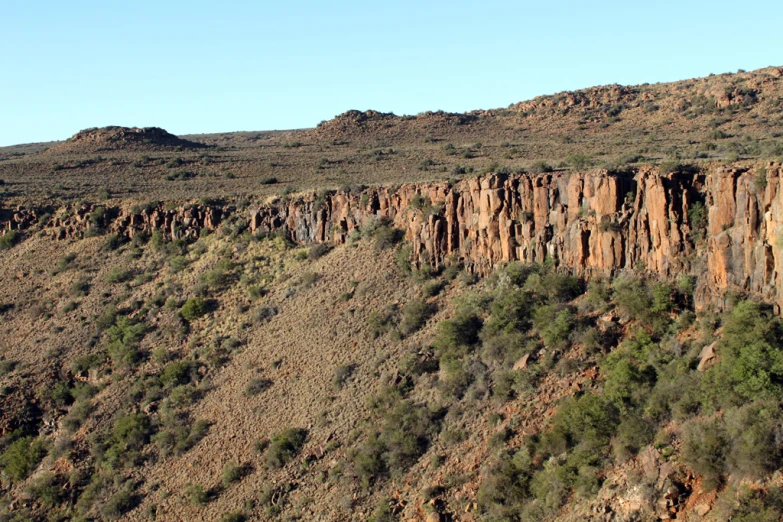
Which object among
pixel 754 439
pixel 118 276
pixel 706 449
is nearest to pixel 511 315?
pixel 706 449

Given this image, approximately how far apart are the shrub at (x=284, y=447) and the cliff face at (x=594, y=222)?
32.0 ft

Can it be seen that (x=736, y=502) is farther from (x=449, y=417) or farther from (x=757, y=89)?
(x=757, y=89)

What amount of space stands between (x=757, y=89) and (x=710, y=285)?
44.6 meters

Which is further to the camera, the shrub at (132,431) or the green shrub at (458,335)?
the shrub at (132,431)

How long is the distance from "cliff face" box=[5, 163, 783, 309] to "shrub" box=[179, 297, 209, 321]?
5.63 meters

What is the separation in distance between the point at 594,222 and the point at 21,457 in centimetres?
2466

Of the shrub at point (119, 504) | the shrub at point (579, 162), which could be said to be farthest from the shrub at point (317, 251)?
the shrub at point (119, 504)

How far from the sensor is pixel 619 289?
27203 mm

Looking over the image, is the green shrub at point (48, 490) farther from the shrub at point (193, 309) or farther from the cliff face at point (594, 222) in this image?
the cliff face at point (594, 222)

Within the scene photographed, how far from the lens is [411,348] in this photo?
30.5 m

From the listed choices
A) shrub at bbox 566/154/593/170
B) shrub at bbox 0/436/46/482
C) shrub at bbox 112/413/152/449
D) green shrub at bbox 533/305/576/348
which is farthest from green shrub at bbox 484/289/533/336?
shrub at bbox 0/436/46/482

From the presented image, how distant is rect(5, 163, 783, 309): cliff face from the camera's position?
2433 cm

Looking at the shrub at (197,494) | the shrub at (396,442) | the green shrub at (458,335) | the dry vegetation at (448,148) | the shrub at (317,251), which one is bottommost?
the shrub at (197,494)

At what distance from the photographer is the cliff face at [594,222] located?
79.8 feet
